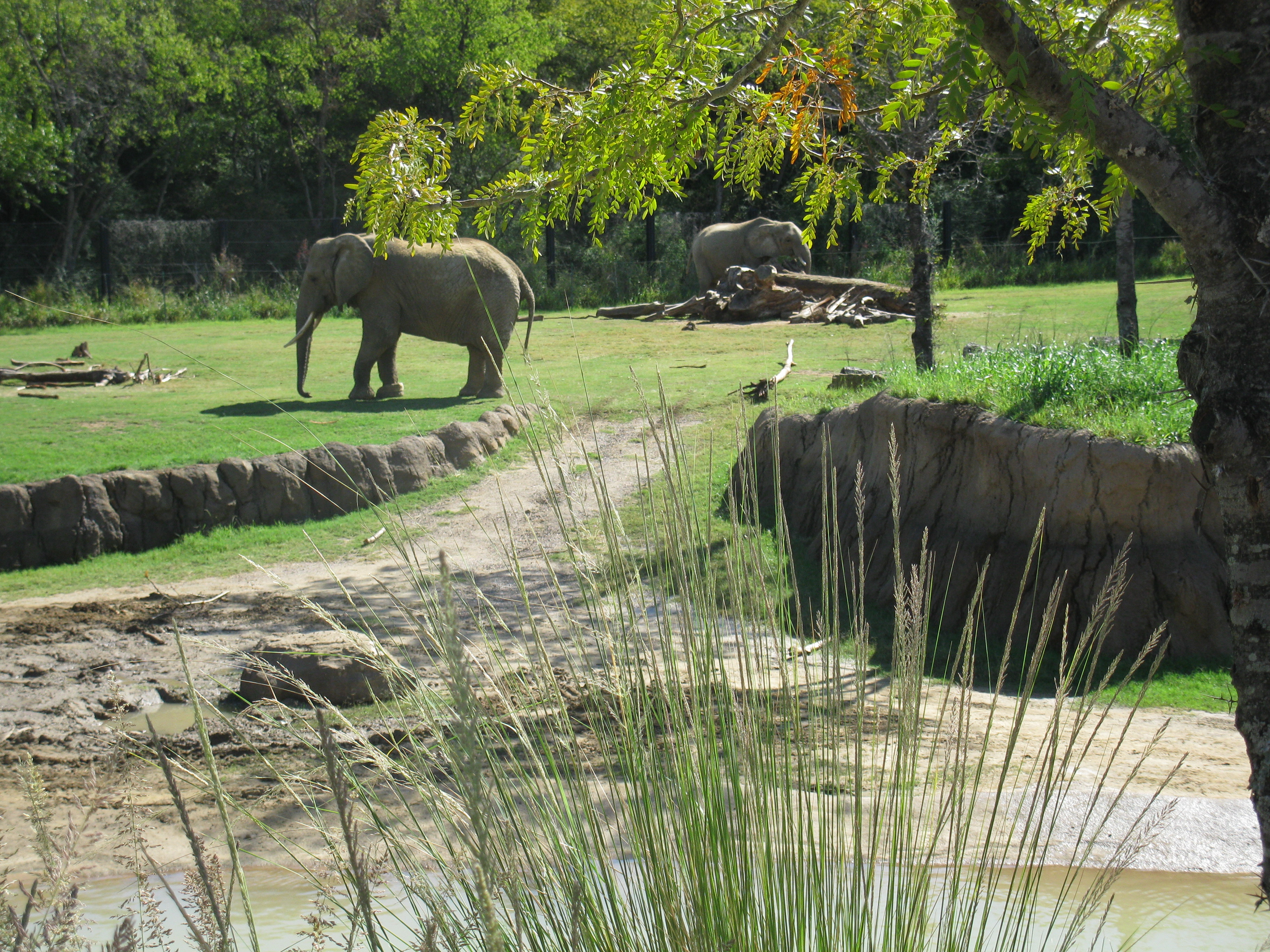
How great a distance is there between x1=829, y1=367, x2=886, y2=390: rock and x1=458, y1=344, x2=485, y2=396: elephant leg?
12.4 ft

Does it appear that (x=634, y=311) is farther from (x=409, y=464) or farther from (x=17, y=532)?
(x=17, y=532)

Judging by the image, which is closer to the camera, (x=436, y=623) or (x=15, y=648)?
(x=436, y=623)

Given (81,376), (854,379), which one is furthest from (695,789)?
(81,376)

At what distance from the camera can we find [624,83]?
3203 millimetres

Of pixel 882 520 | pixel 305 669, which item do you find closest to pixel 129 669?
pixel 305 669

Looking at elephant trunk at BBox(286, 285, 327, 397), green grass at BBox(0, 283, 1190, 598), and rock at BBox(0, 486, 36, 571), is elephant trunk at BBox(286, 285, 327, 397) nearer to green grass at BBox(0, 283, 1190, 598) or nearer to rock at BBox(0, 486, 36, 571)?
green grass at BBox(0, 283, 1190, 598)

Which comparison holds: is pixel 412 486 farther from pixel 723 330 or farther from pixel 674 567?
pixel 723 330

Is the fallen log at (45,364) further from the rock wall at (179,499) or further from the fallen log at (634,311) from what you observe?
the fallen log at (634,311)

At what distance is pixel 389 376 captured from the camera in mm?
11438

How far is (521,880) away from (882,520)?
16.3 ft

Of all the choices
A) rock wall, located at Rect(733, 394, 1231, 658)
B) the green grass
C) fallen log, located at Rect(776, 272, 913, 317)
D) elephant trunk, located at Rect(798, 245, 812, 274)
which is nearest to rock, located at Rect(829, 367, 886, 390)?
the green grass

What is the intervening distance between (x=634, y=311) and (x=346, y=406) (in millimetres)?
10178

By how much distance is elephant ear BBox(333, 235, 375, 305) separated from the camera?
11.0 m

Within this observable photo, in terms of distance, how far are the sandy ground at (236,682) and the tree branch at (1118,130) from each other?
3.29 feet
